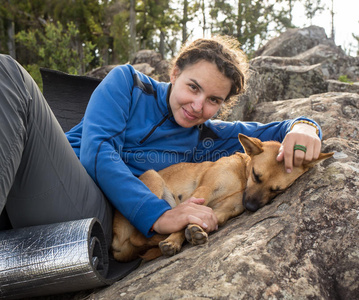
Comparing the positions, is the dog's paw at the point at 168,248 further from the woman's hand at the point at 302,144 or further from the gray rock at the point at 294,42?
the gray rock at the point at 294,42

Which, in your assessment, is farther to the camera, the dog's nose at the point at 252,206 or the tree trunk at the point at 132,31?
the tree trunk at the point at 132,31

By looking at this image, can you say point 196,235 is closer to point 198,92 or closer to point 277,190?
point 277,190

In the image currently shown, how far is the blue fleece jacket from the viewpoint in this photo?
2.67m

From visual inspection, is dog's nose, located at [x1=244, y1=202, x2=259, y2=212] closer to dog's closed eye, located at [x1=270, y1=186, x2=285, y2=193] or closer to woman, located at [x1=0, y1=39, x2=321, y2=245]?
dog's closed eye, located at [x1=270, y1=186, x2=285, y2=193]

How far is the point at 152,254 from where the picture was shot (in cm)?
270

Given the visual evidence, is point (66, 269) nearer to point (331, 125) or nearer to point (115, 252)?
point (115, 252)

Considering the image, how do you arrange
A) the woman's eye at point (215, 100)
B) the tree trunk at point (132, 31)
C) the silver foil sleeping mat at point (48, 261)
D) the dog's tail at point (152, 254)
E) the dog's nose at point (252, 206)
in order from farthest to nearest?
the tree trunk at point (132, 31) → the woman's eye at point (215, 100) → the dog's nose at point (252, 206) → the dog's tail at point (152, 254) → the silver foil sleeping mat at point (48, 261)

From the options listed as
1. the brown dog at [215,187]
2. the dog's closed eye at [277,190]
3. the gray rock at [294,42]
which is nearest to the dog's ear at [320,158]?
the brown dog at [215,187]

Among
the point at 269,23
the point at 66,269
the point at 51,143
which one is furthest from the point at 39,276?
the point at 269,23

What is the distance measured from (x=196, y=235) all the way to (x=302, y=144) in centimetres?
116

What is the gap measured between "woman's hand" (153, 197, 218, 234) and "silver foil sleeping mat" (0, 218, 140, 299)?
0.58m

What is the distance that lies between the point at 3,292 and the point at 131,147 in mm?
1688

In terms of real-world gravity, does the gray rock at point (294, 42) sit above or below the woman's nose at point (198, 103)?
below

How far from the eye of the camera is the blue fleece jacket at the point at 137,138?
2.67 m
